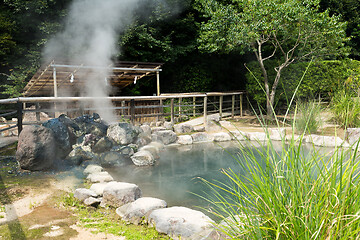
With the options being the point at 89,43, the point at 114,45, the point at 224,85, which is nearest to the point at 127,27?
the point at 114,45

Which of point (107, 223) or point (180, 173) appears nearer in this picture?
point (107, 223)

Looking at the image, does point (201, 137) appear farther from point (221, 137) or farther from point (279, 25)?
point (279, 25)

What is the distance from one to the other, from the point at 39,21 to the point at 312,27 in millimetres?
10958

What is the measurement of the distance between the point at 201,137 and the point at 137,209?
5.44 metres

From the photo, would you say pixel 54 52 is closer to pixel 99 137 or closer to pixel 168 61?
pixel 168 61

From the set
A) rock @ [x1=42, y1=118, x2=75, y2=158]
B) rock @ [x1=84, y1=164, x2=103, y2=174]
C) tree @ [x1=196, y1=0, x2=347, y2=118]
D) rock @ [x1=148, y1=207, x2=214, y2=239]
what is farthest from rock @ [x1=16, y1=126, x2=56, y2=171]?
tree @ [x1=196, y1=0, x2=347, y2=118]

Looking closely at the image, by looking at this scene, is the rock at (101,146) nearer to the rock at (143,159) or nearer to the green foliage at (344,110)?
the rock at (143,159)

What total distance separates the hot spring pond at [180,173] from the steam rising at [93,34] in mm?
6002

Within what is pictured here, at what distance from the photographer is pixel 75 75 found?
11.0 m

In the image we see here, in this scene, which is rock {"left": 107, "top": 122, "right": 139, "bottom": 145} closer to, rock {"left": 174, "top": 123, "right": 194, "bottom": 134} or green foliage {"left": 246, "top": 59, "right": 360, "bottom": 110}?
rock {"left": 174, "top": 123, "right": 194, "bottom": 134}

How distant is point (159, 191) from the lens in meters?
4.74

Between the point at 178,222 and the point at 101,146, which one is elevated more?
the point at 101,146

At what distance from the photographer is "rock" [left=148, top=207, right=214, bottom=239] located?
9.50 ft

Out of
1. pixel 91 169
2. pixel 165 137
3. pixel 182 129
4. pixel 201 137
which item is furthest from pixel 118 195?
pixel 182 129
